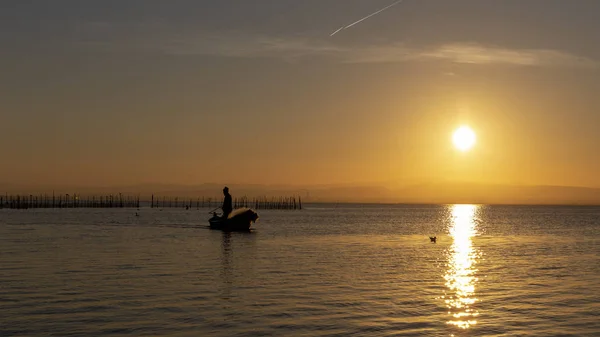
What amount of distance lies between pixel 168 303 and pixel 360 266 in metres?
13.3

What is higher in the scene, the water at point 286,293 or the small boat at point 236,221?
the small boat at point 236,221

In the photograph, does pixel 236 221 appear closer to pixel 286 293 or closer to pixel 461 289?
pixel 461 289

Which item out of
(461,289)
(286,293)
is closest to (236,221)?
(461,289)

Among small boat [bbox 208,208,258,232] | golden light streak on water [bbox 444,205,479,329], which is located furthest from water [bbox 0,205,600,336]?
small boat [bbox 208,208,258,232]

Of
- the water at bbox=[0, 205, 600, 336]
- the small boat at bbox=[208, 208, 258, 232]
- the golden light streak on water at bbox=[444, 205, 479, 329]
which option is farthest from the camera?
the small boat at bbox=[208, 208, 258, 232]

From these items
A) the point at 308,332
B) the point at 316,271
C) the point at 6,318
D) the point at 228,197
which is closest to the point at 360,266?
the point at 316,271

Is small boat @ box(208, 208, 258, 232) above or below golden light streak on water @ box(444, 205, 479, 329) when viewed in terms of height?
above

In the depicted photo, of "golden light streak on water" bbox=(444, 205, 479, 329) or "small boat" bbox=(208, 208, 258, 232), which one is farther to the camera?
"small boat" bbox=(208, 208, 258, 232)

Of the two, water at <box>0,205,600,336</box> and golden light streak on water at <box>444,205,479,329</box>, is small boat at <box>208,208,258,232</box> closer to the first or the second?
water at <box>0,205,600,336</box>

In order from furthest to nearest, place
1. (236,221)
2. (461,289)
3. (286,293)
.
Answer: (236,221)
(461,289)
(286,293)

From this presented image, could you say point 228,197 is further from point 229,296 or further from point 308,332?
point 308,332

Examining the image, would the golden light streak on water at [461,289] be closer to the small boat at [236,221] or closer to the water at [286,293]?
the water at [286,293]

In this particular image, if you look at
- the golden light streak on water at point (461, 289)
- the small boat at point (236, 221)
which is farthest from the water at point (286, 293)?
the small boat at point (236, 221)

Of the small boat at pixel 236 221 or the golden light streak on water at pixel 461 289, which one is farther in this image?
the small boat at pixel 236 221
